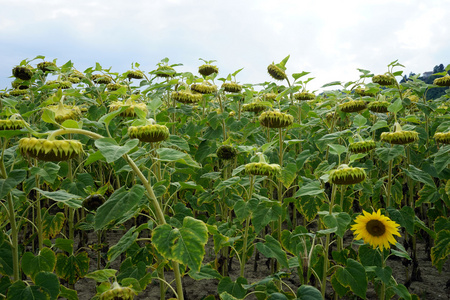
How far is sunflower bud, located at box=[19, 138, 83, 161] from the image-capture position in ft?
4.06

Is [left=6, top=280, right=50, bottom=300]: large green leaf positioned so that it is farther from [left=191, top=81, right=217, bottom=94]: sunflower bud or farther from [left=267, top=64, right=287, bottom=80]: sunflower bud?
[left=267, top=64, right=287, bottom=80]: sunflower bud

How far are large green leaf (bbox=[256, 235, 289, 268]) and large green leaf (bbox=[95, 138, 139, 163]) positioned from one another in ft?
3.03

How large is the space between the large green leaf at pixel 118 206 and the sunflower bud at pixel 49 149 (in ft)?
0.67

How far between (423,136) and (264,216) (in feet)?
5.75

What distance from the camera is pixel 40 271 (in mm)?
1817

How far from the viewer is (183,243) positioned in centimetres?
129

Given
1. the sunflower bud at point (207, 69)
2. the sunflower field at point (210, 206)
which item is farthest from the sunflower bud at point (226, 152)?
the sunflower bud at point (207, 69)

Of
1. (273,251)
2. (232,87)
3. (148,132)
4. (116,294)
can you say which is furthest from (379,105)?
(116,294)

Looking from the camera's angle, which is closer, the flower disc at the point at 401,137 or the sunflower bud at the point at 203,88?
the flower disc at the point at 401,137

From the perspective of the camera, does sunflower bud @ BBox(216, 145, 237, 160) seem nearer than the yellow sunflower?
No

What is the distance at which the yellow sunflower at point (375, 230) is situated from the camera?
2.00 metres

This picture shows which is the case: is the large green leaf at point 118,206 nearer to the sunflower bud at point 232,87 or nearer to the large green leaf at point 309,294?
the large green leaf at point 309,294

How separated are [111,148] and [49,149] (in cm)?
22

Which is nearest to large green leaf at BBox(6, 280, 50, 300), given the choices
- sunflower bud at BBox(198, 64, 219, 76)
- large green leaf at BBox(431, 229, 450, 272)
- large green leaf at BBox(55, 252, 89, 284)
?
large green leaf at BBox(55, 252, 89, 284)
